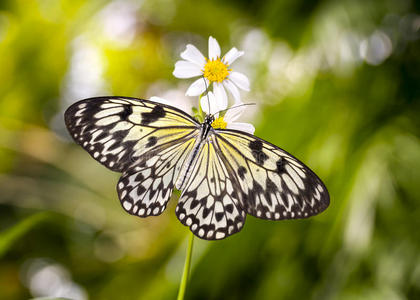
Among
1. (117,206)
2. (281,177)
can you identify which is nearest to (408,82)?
(281,177)

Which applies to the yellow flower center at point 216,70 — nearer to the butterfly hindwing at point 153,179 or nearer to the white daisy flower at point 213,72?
the white daisy flower at point 213,72

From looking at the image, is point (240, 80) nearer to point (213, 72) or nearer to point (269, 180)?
point (213, 72)

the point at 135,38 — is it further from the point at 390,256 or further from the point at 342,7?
the point at 390,256

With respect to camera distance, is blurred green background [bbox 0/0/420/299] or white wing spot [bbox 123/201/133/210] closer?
white wing spot [bbox 123/201/133/210]

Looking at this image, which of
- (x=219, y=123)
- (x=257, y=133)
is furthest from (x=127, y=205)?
(x=257, y=133)

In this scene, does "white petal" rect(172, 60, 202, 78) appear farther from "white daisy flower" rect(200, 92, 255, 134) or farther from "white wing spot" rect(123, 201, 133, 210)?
"white wing spot" rect(123, 201, 133, 210)

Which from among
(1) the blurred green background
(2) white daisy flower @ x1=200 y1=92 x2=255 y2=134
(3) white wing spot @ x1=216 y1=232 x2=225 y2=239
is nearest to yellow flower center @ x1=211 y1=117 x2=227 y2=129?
(2) white daisy flower @ x1=200 y1=92 x2=255 y2=134
